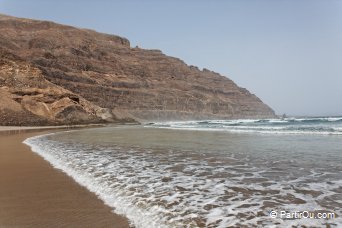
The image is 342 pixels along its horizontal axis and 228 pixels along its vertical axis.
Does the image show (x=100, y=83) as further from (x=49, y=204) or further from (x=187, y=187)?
(x=49, y=204)

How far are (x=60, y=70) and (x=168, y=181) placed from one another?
82156mm

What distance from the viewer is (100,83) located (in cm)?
9244

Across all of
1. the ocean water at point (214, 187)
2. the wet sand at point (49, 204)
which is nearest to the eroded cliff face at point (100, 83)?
the wet sand at point (49, 204)

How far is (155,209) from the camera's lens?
4992 millimetres

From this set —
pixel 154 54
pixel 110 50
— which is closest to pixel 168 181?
pixel 110 50

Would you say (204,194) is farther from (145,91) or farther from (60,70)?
(145,91)

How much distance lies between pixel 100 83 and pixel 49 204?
294ft

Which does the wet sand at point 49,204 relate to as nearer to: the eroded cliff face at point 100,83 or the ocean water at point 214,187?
the ocean water at point 214,187

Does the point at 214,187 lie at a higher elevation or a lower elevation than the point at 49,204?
higher

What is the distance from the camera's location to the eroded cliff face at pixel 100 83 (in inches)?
2098

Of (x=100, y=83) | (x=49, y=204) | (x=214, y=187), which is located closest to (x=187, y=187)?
(x=214, y=187)

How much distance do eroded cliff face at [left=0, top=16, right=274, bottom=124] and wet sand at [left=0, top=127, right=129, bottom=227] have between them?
42.4 meters

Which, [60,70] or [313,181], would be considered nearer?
[313,181]

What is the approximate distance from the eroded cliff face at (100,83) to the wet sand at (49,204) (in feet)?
139
